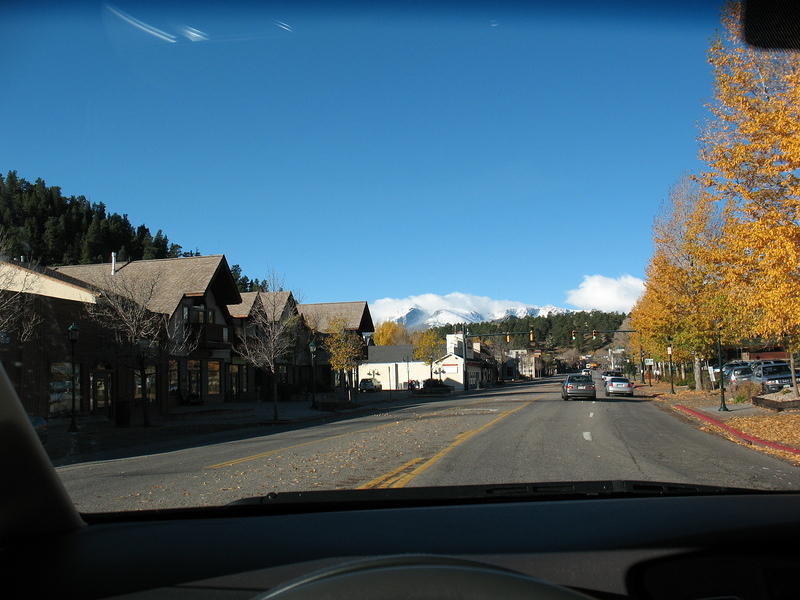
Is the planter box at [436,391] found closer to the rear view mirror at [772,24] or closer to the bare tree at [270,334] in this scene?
the bare tree at [270,334]

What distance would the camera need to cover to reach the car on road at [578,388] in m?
39.1

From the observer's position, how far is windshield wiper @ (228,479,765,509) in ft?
11.4

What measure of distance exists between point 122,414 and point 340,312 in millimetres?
36538

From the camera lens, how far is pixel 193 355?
38.6 metres

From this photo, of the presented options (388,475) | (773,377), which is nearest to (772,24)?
(388,475)

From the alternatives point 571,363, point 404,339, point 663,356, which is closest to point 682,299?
point 663,356

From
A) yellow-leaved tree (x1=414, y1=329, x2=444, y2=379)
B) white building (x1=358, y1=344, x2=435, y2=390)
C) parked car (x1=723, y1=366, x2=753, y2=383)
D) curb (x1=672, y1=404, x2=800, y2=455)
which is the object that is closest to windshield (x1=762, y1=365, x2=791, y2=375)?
parked car (x1=723, y1=366, x2=753, y2=383)

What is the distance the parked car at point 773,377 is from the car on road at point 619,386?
1115 centimetres

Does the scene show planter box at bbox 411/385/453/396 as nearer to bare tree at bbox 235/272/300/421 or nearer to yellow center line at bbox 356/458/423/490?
bare tree at bbox 235/272/300/421

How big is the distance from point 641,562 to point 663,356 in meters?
50.7

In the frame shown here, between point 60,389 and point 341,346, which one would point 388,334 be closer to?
point 341,346

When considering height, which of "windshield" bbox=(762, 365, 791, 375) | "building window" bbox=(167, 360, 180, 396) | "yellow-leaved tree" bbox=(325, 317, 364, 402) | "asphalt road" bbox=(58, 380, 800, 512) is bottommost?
"asphalt road" bbox=(58, 380, 800, 512)

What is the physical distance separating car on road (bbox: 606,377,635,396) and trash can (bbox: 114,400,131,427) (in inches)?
1246

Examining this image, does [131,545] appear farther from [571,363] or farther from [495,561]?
[571,363]
